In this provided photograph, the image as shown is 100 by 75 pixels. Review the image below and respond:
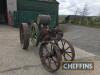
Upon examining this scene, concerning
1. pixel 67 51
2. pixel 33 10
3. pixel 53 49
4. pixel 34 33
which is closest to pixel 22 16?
pixel 33 10

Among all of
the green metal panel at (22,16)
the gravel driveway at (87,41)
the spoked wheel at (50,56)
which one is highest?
the green metal panel at (22,16)

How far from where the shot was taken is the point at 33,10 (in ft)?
52.2

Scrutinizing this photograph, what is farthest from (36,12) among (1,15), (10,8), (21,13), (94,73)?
(94,73)

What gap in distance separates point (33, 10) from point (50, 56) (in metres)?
12.0

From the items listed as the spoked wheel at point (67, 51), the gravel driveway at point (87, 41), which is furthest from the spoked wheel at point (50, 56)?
the gravel driveway at point (87, 41)

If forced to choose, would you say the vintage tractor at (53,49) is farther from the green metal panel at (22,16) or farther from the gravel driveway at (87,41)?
the green metal panel at (22,16)

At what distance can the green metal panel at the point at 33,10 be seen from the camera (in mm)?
15032

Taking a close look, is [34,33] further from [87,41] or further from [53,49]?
[87,41]

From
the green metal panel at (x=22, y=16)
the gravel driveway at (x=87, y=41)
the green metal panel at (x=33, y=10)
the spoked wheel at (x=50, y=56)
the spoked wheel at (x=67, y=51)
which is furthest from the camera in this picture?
the green metal panel at (x=33, y=10)

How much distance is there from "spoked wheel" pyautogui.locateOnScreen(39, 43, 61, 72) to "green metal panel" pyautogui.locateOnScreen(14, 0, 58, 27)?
1012cm

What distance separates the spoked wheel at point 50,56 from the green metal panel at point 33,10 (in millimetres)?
10124

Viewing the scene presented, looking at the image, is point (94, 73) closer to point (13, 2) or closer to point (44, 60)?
point (44, 60)

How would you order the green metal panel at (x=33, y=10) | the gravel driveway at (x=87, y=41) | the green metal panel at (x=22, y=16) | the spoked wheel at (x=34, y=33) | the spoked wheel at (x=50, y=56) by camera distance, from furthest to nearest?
the green metal panel at (x=33, y=10), the green metal panel at (x=22, y=16), the gravel driveway at (x=87, y=41), the spoked wheel at (x=34, y=33), the spoked wheel at (x=50, y=56)

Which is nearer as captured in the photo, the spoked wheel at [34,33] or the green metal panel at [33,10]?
the spoked wheel at [34,33]
